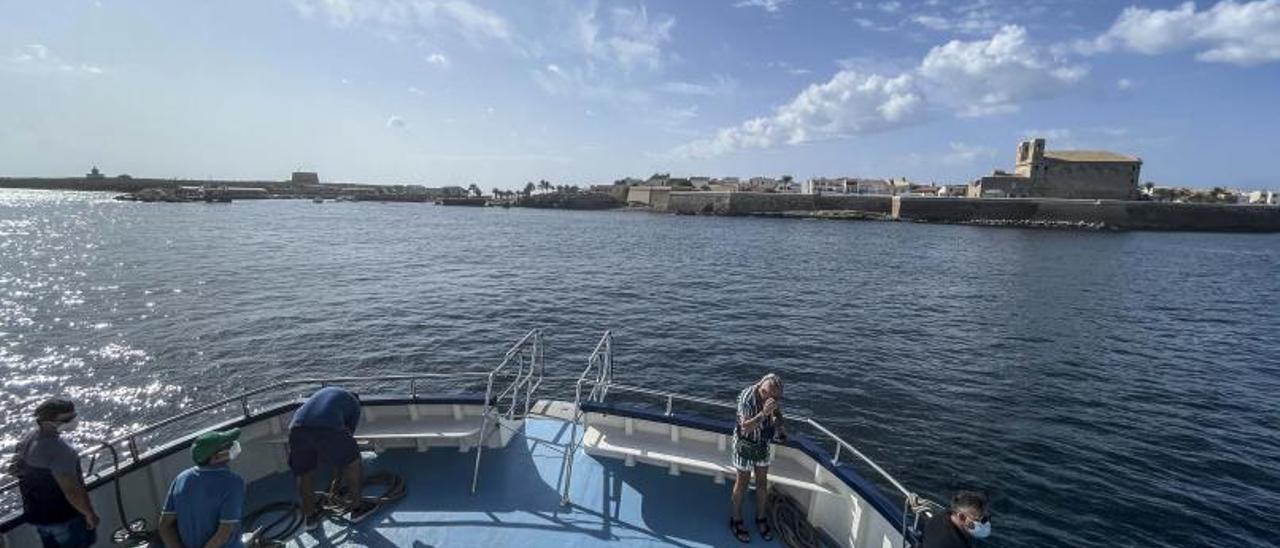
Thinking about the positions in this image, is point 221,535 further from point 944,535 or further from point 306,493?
point 944,535

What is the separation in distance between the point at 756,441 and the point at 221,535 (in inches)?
200

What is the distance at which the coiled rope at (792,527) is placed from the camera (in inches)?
265

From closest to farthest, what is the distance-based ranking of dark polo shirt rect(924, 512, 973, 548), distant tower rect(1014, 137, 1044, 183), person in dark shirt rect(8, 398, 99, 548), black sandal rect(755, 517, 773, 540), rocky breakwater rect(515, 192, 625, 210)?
1. dark polo shirt rect(924, 512, 973, 548)
2. person in dark shirt rect(8, 398, 99, 548)
3. black sandal rect(755, 517, 773, 540)
4. distant tower rect(1014, 137, 1044, 183)
5. rocky breakwater rect(515, 192, 625, 210)

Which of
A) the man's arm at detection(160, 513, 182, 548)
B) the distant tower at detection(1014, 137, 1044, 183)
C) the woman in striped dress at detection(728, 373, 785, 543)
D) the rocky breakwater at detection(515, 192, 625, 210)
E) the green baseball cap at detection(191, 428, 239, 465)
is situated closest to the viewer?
the green baseball cap at detection(191, 428, 239, 465)

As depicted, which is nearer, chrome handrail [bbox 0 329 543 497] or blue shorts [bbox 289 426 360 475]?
A: chrome handrail [bbox 0 329 543 497]

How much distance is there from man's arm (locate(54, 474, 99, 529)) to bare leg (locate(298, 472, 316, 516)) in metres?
1.71

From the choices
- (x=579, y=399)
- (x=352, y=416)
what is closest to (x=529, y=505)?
(x=579, y=399)

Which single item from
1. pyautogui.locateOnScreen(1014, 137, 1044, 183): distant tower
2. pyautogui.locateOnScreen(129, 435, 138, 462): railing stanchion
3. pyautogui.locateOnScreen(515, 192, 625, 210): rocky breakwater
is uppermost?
pyautogui.locateOnScreen(1014, 137, 1044, 183): distant tower

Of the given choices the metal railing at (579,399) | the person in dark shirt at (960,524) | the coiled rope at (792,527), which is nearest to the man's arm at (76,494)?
the metal railing at (579,399)

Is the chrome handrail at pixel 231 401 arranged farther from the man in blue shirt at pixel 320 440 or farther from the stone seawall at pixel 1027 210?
the stone seawall at pixel 1027 210

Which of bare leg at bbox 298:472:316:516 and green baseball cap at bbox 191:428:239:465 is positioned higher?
green baseball cap at bbox 191:428:239:465

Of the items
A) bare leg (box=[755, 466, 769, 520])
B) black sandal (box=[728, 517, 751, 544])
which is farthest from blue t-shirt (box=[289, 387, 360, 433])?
bare leg (box=[755, 466, 769, 520])

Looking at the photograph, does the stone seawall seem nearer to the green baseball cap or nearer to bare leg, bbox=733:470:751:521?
bare leg, bbox=733:470:751:521

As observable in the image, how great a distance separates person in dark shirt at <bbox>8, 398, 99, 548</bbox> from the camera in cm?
516
